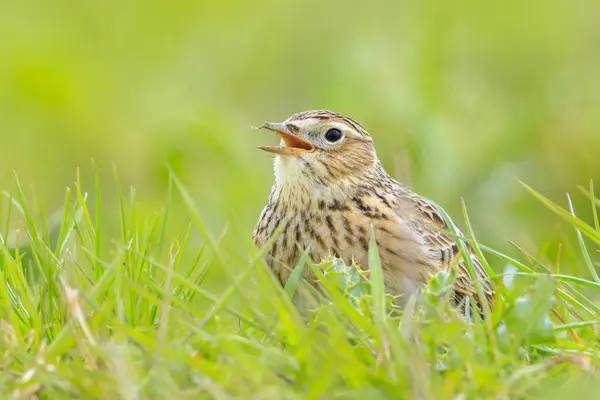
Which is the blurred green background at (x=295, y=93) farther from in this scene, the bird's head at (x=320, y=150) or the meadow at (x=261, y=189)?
the bird's head at (x=320, y=150)

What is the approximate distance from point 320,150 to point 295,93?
5481mm

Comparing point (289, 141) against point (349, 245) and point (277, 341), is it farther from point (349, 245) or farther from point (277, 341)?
point (277, 341)

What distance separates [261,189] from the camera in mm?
9711

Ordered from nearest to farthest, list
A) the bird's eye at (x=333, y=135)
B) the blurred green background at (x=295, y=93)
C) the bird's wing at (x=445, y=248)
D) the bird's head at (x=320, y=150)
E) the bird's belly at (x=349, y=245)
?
1. the bird's belly at (x=349, y=245)
2. the bird's wing at (x=445, y=248)
3. the bird's head at (x=320, y=150)
4. the bird's eye at (x=333, y=135)
5. the blurred green background at (x=295, y=93)

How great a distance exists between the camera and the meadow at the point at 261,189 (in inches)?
160

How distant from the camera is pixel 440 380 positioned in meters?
4.05

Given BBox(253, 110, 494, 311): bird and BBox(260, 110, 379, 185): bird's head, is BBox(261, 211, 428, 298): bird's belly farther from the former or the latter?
BBox(260, 110, 379, 185): bird's head

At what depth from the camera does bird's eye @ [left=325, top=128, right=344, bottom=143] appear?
6.66 metres

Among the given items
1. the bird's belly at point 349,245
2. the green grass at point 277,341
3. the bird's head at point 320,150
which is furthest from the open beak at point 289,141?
the green grass at point 277,341

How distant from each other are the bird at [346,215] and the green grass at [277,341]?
0.74 m

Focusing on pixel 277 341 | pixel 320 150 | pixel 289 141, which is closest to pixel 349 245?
pixel 320 150

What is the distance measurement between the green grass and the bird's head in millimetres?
1385

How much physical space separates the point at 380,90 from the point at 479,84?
131 cm

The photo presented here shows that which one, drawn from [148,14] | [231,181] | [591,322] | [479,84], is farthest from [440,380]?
[148,14]
